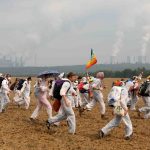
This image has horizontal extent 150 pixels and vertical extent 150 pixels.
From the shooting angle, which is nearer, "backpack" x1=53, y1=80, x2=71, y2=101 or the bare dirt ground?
the bare dirt ground

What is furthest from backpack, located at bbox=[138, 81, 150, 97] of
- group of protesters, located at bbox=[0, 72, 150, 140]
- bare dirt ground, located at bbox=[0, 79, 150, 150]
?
bare dirt ground, located at bbox=[0, 79, 150, 150]

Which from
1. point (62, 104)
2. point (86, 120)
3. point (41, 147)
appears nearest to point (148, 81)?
point (86, 120)

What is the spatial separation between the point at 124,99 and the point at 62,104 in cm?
195

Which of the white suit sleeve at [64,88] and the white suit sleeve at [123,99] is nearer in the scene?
the white suit sleeve at [123,99]

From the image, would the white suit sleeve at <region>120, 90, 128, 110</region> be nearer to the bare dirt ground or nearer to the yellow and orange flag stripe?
the bare dirt ground

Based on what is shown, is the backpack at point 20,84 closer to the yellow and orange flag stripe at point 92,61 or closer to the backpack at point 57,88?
the yellow and orange flag stripe at point 92,61

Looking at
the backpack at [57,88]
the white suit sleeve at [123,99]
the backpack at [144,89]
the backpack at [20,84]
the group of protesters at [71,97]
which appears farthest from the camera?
the backpack at [20,84]

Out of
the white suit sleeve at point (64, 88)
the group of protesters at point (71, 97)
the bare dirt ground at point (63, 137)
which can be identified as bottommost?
the bare dirt ground at point (63, 137)

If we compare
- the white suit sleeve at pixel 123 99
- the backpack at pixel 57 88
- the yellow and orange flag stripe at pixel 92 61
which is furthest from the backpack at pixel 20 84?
the white suit sleeve at pixel 123 99

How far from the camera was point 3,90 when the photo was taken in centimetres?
2084

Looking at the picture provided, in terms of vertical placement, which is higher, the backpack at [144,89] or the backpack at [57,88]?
the backpack at [57,88]

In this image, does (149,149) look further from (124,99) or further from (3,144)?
(3,144)

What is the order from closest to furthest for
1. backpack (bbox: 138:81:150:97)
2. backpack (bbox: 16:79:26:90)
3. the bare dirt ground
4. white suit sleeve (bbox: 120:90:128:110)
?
1. the bare dirt ground
2. white suit sleeve (bbox: 120:90:128:110)
3. backpack (bbox: 138:81:150:97)
4. backpack (bbox: 16:79:26:90)

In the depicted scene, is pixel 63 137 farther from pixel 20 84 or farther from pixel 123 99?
pixel 20 84
